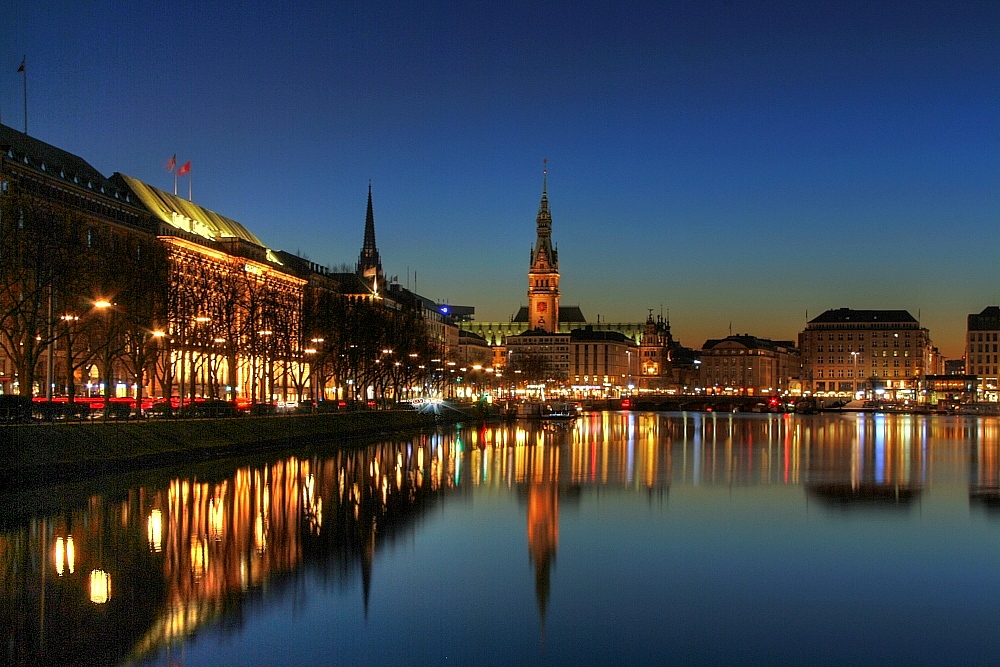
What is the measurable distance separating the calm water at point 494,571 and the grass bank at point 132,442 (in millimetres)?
2436

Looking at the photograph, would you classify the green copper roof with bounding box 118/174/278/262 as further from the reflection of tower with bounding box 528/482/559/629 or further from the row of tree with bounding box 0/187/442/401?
the reflection of tower with bounding box 528/482/559/629

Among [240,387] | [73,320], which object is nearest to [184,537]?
[73,320]

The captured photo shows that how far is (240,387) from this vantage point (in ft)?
448

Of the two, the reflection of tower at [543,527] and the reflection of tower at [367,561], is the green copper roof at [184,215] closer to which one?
the reflection of tower at [543,527]

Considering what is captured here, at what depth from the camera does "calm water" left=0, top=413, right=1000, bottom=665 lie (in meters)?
19.6

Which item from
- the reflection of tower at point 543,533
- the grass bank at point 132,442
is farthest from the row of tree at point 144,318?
the reflection of tower at point 543,533

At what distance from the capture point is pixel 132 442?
53500 mm

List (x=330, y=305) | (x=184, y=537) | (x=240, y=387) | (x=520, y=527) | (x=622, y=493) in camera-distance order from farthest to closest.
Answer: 1. (x=240, y=387)
2. (x=330, y=305)
3. (x=622, y=493)
4. (x=520, y=527)
5. (x=184, y=537)

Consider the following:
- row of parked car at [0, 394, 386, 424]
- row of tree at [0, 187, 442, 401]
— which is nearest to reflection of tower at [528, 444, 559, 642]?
row of tree at [0, 187, 442, 401]

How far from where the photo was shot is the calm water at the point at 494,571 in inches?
773

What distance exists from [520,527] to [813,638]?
14.5 metres

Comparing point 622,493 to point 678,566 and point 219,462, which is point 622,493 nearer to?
point 678,566

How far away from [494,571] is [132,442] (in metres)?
31.5

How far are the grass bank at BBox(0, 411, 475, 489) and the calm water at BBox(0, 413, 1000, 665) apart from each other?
244 cm
